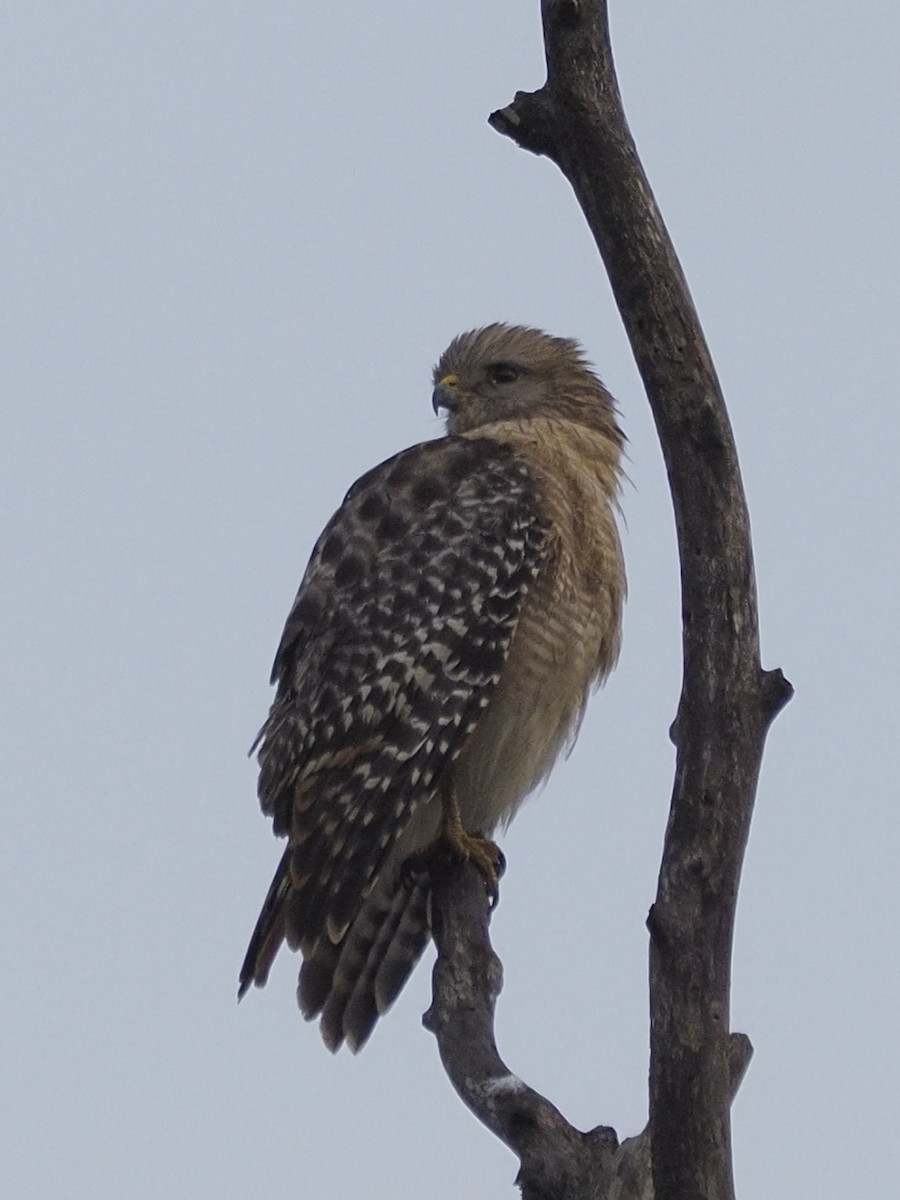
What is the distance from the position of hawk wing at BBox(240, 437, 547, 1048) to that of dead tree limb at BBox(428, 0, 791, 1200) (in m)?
2.01

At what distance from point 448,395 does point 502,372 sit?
0.90ft

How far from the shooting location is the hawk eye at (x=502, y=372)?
8.48 meters

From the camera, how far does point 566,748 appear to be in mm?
7402

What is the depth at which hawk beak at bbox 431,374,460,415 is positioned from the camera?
8422mm

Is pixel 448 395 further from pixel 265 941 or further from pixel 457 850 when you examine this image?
pixel 265 941

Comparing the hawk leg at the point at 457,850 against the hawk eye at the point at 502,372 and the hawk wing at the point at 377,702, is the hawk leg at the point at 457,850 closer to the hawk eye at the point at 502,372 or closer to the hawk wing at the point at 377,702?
the hawk wing at the point at 377,702

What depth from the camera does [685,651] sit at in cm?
446

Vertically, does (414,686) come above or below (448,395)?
below

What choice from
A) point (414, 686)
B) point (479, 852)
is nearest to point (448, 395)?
point (414, 686)

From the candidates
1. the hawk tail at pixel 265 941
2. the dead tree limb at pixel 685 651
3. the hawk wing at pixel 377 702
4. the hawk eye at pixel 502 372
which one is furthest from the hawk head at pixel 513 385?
the dead tree limb at pixel 685 651

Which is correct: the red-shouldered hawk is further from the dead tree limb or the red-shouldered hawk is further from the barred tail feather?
the dead tree limb

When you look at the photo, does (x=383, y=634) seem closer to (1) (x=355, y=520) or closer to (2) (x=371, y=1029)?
(1) (x=355, y=520)

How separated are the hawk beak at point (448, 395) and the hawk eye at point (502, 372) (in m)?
0.15

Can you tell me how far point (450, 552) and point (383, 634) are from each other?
43cm
